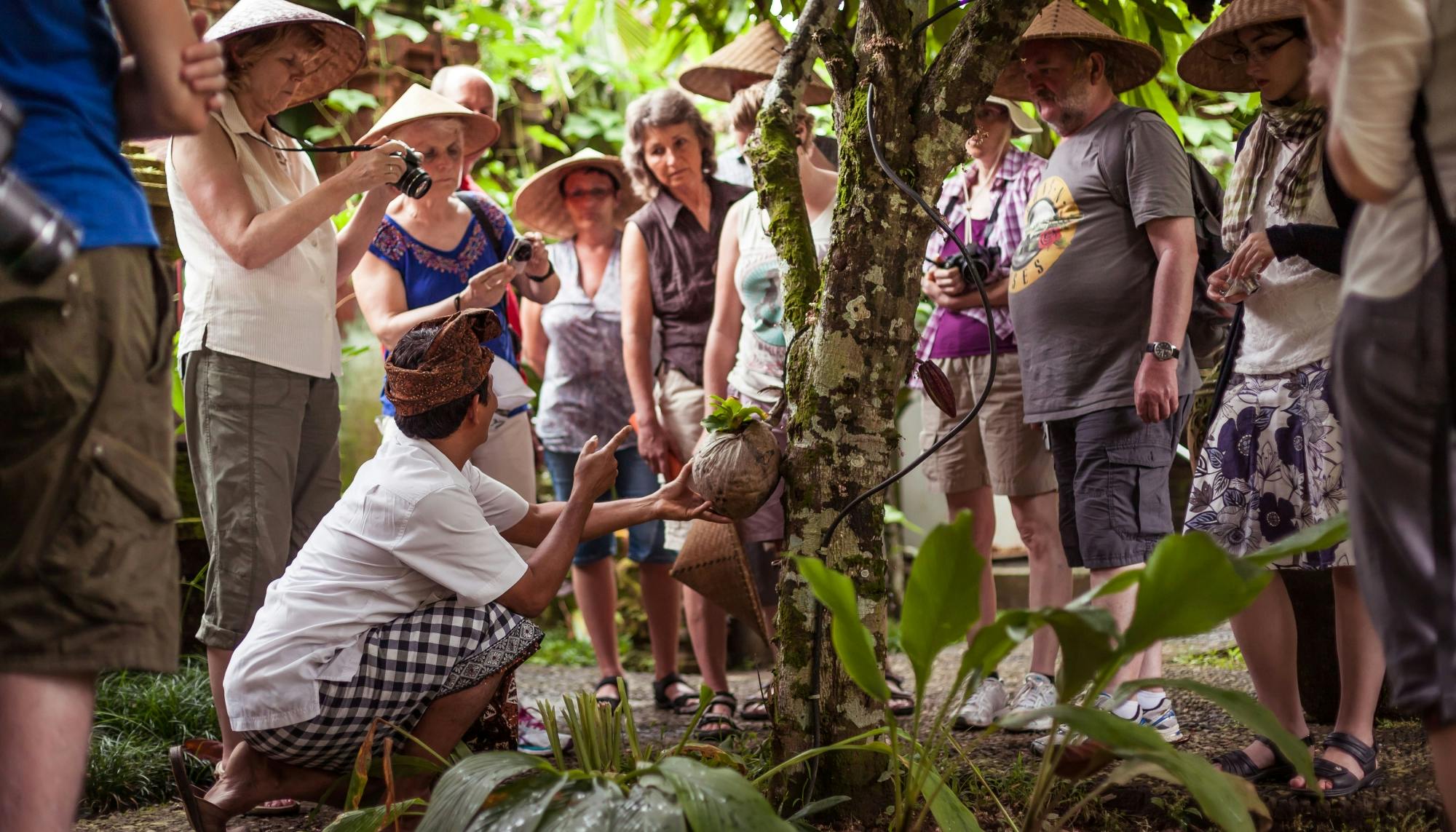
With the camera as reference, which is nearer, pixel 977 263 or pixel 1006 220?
pixel 977 263

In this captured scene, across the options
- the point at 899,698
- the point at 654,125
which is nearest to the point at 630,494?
the point at 899,698

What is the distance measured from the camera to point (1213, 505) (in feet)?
8.87

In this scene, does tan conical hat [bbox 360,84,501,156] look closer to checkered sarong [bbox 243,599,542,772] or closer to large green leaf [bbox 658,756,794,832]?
checkered sarong [bbox 243,599,542,772]

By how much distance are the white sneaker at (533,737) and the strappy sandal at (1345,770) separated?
1.68m

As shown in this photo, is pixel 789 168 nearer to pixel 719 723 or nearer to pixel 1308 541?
pixel 1308 541

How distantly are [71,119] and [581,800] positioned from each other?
1.20 m

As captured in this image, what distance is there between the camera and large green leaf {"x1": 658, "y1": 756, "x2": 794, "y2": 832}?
187 cm

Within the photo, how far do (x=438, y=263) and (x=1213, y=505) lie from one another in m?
2.11

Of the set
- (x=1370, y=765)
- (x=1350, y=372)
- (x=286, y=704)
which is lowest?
(x=1370, y=765)

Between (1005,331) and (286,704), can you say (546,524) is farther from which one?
(1005,331)

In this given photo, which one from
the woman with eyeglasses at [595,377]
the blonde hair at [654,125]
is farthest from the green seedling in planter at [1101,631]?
the blonde hair at [654,125]

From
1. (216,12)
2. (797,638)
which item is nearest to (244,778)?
(797,638)

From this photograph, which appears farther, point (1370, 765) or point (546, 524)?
point (546, 524)

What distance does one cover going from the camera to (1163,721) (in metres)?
2.97
